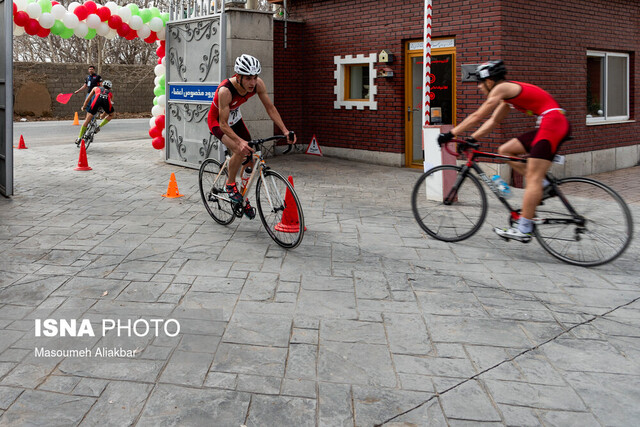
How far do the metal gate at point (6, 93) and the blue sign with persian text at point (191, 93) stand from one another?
3642mm

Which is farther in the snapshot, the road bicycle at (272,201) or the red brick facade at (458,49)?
the red brick facade at (458,49)

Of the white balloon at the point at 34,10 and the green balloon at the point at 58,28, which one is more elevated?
the white balloon at the point at 34,10

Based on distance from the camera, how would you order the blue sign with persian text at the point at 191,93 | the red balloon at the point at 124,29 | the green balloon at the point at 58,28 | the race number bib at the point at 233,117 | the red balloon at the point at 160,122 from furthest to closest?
the red balloon at the point at 160,122
the red balloon at the point at 124,29
the green balloon at the point at 58,28
the blue sign with persian text at the point at 191,93
the race number bib at the point at 233,117

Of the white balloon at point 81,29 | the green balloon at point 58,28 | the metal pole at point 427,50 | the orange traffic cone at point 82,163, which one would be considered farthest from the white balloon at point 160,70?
the metal pole at point 427,50

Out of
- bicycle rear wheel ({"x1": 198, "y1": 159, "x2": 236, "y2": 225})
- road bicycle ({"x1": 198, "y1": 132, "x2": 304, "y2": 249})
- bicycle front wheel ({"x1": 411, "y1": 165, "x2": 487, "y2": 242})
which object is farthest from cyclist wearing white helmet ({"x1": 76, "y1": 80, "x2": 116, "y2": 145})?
bicycle front wheel ({"x1": 411, "y1": 165, "x2": 487, "y2": 242})

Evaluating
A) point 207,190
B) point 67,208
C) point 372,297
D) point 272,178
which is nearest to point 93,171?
point 67,208

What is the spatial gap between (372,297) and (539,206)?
232 cm

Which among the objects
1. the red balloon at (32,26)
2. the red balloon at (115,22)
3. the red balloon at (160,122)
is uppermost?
the red balloon at (115,22)

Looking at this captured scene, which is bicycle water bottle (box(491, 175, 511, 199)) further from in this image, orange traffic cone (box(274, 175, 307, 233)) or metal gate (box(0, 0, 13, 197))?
metal gate (box(0, 0, 13, 197))

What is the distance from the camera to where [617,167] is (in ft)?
50.7

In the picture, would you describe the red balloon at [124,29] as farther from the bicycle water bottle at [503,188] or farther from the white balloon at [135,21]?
the bicycle water bottle at [503,188]

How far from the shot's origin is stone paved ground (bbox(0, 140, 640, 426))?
3.59 m

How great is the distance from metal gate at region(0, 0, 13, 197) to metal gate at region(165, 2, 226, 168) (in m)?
3.66

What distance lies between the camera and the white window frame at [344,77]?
14.4 meters
